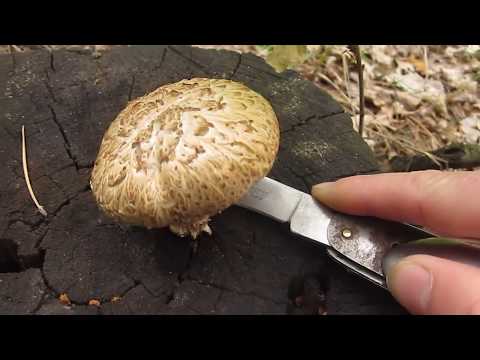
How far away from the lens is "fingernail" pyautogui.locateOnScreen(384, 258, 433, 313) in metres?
2.14

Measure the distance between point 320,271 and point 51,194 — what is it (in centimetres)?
155

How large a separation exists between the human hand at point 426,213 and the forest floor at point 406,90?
7.33 ft

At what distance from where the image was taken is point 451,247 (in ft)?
7.79

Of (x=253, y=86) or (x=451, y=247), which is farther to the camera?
(x=253, y=86)

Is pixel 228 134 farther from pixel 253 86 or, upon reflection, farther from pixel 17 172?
pixel 17 172

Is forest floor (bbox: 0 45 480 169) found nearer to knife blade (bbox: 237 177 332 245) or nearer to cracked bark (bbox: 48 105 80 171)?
cracked bark (bbox: 48 105 80 171)

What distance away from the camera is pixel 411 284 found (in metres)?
2.16

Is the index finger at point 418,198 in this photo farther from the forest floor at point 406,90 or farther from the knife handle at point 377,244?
the forest floor at point 406,90

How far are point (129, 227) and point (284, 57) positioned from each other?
127 cm

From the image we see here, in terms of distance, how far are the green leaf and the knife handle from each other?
33.9 inches

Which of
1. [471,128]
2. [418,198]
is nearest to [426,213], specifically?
[418,198]

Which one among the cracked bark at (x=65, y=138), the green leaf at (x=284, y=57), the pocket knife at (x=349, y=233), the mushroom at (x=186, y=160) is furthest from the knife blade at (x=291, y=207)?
the cracked bark at (x=65, y=138)

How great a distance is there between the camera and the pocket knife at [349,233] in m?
2.38

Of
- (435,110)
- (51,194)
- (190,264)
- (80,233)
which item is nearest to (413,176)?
(190,264)
